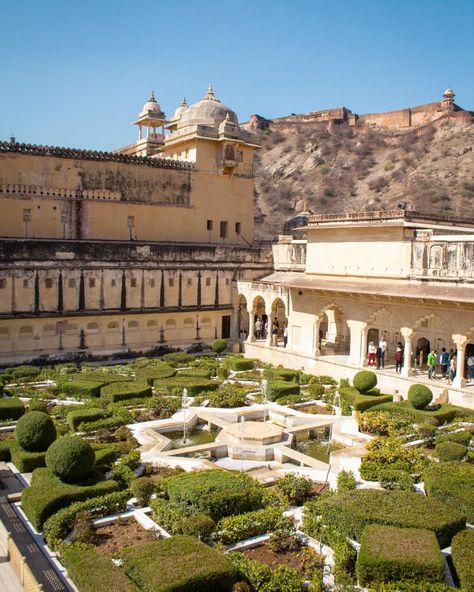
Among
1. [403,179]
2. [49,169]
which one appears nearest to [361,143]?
[403,179]

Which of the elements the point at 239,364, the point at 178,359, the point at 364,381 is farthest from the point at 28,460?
the point at 178,359

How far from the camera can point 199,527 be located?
1125cm

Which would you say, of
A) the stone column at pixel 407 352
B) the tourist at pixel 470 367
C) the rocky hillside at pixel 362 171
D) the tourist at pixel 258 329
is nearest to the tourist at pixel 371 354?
the stone column at pixel 407 352

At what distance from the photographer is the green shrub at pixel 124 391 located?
69.1 ft

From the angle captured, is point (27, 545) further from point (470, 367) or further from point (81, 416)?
point (470, 367)

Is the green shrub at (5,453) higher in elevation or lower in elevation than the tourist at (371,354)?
lower

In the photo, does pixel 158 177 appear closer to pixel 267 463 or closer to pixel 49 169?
pixel 49 169

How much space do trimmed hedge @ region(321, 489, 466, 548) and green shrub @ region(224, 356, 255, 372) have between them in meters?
14.8

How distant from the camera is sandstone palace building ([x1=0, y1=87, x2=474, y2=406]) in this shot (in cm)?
2494

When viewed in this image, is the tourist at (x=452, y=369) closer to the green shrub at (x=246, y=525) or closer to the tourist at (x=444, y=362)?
the tourist at (x=444, y=362)

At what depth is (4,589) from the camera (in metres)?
9.92

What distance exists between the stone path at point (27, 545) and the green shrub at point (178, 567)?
1163 mm

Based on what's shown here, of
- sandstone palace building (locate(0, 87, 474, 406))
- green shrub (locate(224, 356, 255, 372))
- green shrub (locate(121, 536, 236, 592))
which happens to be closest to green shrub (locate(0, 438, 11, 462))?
green shrub (locate(121, 536, 236, 592))

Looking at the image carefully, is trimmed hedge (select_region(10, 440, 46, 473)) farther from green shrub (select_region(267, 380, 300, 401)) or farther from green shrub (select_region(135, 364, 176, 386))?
green shrub (select_region(267, 380, 300, 401))
